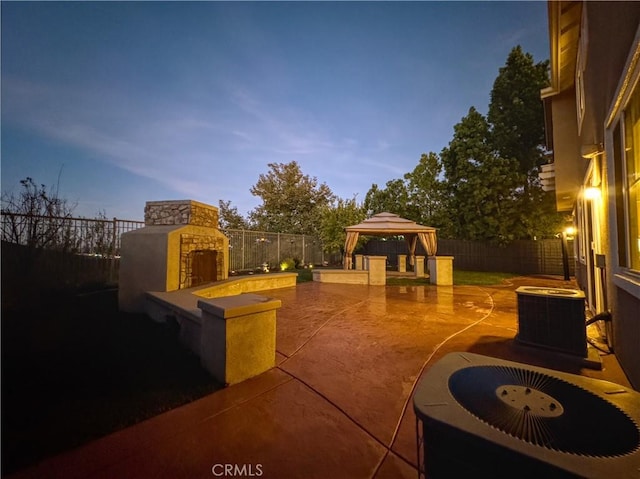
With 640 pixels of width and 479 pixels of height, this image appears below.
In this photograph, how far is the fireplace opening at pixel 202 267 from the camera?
6543 mm

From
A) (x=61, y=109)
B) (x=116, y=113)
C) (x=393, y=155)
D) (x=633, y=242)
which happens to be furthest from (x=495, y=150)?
(x=61, y=109)

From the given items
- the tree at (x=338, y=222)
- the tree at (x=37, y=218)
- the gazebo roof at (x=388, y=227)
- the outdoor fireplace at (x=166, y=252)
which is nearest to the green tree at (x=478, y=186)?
the gazebo roof at (x=388, y=227)

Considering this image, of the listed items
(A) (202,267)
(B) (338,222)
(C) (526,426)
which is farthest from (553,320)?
(B) (338,222)

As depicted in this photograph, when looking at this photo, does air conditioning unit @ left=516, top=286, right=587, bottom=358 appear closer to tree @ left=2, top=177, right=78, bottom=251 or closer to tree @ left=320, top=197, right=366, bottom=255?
tree @ left=2, top=177, right=78, bottom=251

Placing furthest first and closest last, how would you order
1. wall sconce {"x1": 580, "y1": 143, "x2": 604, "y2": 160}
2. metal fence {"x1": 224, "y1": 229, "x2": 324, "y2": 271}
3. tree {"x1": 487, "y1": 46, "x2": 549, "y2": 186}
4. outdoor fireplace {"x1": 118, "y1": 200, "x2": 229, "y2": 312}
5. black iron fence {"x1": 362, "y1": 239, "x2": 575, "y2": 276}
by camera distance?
1. tree {"x1": 487, "y1": 46, "x2": 549, "y2": 186}
2. black iron fence {"x1": 362, "y1": 239, "x2": 575, "y2": 276}
3. metal fence {"x1": 224, "y1": 229, "x2": 324, "y2": 271}
4. outdoor fireplace {"x1": 118, "y1": 200, "x2": 229, "y2": 312}
5. wall sconce {"x1": 580, "y1": 143, "x2": 604, "y2": 160}

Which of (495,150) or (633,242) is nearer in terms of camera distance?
(633,242)

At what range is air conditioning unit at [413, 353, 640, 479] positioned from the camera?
0.75 metres

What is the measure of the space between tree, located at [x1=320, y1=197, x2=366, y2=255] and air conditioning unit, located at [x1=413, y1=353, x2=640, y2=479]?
14.9 meters

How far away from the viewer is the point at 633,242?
2746mm

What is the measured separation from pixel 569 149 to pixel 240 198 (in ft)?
61.1

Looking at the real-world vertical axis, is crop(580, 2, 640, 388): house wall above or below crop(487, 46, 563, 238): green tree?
below

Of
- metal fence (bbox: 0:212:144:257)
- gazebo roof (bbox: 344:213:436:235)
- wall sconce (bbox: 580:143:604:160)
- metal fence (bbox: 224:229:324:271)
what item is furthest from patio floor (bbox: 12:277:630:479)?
metal fence (bbox: 224:229:324:271)

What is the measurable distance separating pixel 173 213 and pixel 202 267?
156 centimetres

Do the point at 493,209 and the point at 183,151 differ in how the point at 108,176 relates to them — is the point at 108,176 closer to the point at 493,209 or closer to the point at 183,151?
the point at 183,151
